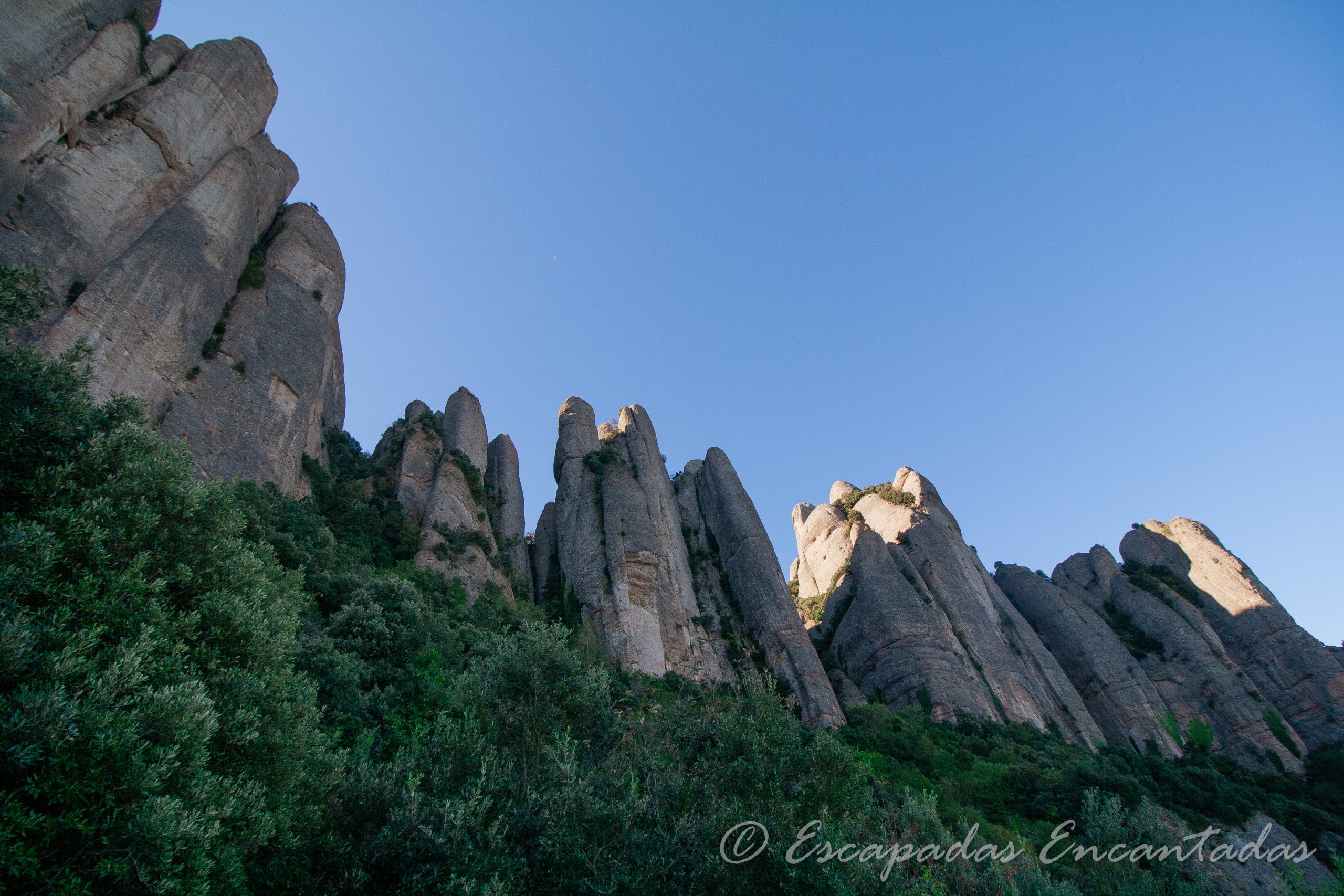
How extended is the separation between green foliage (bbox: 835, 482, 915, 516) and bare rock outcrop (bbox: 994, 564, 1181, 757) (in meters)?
12.1

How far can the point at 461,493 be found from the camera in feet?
119

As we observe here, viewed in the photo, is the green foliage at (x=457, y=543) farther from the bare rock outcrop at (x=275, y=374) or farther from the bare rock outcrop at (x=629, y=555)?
the bare rock outcrop at (x=275, y=374)

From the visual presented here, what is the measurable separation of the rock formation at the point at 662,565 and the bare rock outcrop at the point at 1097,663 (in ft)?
73.2

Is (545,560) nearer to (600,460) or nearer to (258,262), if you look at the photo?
(600,460)

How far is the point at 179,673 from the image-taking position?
852 centimetres

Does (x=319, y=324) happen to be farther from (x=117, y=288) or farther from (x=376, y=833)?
(x=376, y=833)

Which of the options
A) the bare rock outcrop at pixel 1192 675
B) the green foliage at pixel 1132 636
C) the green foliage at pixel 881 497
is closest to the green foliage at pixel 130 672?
the green foliage at pixel 881 497

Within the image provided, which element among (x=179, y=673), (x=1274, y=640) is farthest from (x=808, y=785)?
(x=1274, y=640)

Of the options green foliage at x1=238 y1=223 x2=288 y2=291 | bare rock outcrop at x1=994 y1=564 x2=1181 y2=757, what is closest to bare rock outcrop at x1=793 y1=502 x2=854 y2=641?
bare rock outcrop at x1=994 y1=564 x2=1181 y2=757

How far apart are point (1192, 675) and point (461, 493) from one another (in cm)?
4803

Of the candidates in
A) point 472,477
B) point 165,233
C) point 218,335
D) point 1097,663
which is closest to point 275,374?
point 218,335

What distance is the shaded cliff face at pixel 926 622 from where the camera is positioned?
36312mm

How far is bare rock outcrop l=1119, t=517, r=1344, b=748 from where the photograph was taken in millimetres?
42094

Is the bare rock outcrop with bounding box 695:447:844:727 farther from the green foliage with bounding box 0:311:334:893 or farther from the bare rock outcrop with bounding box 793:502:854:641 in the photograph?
the green foliage with bounding box 0:311:334:893
